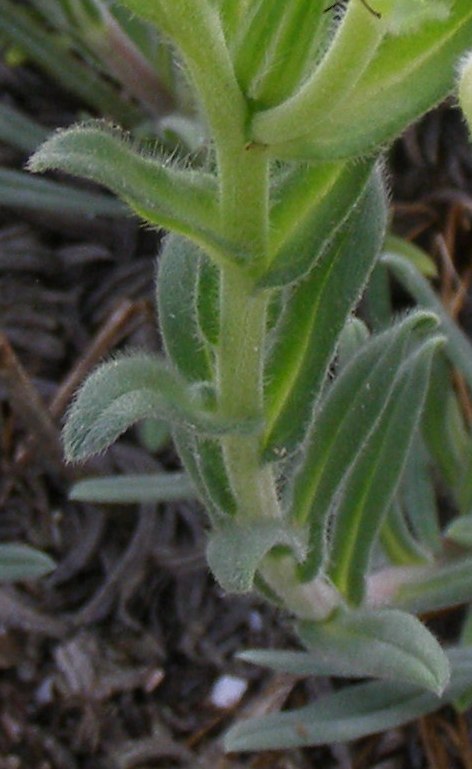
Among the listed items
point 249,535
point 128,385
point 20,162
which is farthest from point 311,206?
point 20,162

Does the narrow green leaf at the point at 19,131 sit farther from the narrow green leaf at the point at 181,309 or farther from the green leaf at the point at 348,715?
the green leaf at the point at 348,715

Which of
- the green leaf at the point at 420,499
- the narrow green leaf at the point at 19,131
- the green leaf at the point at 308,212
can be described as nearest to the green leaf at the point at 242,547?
the green leaf at the point at 308,212

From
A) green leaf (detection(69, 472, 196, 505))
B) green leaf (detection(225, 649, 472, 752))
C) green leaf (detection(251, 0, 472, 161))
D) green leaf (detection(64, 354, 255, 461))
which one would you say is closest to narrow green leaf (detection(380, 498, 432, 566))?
green leaf (detection(225, 649, 472, 752))

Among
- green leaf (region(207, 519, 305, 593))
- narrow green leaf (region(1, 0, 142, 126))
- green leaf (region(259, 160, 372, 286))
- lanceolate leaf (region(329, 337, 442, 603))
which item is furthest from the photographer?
narrow green leaf (region(1, 0, 142, 126))

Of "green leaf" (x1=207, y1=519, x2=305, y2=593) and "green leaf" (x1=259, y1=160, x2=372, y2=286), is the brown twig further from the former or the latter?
"green leaf" (x1=259, y1=160, x2=372, y2=286)

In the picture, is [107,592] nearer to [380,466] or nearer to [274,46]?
[380,466]

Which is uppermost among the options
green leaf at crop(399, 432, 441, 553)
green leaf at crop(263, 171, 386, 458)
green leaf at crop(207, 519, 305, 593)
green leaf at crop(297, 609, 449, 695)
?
green leaf at crop(263, 171, 386, 458)

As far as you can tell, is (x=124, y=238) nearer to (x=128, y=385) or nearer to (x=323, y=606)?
(x=323, y=606)

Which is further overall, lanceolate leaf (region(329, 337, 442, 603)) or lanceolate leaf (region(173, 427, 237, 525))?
lanceolate leaf (region(329, 337, 442, 603))
